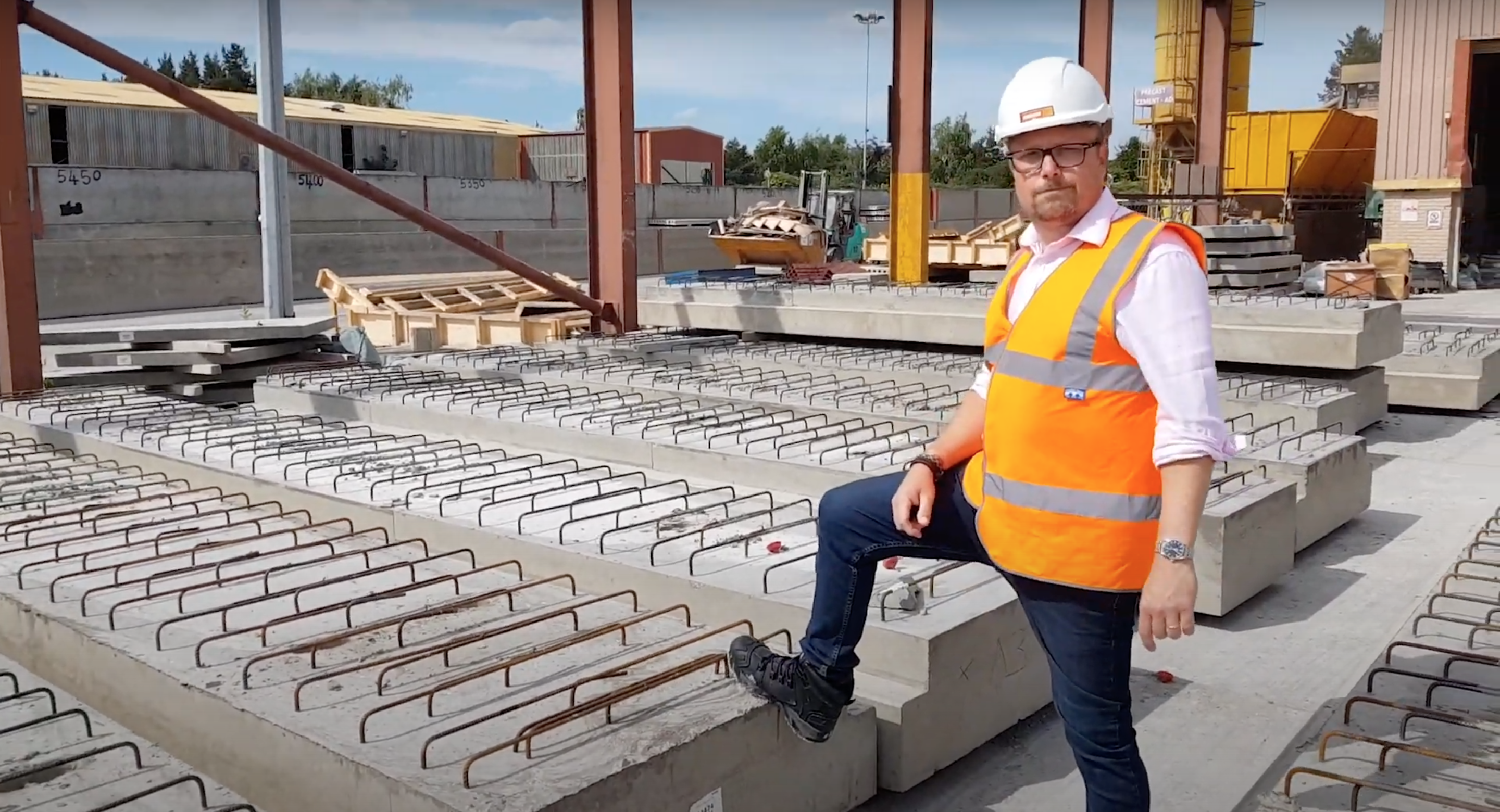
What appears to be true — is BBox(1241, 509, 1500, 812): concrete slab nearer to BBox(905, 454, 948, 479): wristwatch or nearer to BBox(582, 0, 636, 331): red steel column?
BBox(905, 454, 948, 479): wristwatch

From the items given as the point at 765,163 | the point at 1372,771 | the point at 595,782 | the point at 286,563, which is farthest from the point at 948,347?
the point at 765,163

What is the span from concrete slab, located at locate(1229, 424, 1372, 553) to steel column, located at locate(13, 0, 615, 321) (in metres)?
7.31

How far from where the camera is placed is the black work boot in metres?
3.62

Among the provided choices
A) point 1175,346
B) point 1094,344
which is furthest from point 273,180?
point 1175,346

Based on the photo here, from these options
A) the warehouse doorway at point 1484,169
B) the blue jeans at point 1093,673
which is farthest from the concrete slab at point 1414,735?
the warehouse doorway at point 1484,169

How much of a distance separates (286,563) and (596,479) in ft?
5.84

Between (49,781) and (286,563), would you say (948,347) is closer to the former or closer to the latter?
(286,563)

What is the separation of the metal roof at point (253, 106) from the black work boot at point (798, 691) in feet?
102

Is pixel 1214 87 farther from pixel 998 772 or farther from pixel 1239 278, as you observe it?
pixel 998 772

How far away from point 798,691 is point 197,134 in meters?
38.6

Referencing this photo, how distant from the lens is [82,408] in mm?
9398

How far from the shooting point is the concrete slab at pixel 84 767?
3602mm

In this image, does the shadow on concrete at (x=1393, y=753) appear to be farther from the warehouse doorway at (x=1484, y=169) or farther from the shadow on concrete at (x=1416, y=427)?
the warehouse doorway at (x=1484, y=169)

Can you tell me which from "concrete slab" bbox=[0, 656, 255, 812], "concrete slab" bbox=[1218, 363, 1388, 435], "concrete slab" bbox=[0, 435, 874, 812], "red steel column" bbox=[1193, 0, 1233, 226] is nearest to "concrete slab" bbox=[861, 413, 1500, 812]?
"concrete slab" bbox=[0, 435, 874, 812]
